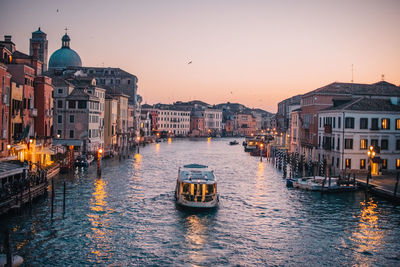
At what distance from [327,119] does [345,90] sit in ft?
22.9

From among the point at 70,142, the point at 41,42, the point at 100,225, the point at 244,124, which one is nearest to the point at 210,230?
the point at 100,225

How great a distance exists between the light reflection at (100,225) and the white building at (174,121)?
114832 mm

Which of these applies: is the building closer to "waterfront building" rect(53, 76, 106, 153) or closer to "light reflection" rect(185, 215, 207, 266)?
"waterfront building" rect(53, 76, 106, 153)

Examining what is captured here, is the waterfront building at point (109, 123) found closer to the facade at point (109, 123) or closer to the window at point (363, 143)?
the facade at point (109, 123)

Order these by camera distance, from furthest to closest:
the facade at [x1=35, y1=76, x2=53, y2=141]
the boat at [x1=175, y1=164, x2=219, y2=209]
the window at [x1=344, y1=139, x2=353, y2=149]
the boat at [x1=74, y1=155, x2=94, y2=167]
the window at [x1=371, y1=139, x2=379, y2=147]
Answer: the boat at [x1=74, y1=155, x2=94, y2=167] < the facade at [x1=35, y1=76, x2=53, y2=141] < the window at [x1=344, y1=139, x2=353, y2=149] < the window at [x1=371, y1=139, x2=379, y2=147] < the boat at [x1=175, y1=164, x2=219, y2=209]

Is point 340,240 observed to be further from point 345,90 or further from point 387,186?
point 345,90

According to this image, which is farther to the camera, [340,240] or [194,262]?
[340,240]

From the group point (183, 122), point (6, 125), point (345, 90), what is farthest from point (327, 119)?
point (183, 122)

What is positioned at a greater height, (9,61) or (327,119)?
(9,61)

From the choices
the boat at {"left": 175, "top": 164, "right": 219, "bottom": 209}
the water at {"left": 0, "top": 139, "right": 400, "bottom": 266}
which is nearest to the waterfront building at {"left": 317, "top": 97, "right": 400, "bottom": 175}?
the water at {"left": 0, "top": 139, "right": 400, "bottom": 266}

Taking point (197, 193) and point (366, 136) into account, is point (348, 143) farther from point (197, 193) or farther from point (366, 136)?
point (197, 193)

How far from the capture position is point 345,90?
164 feet

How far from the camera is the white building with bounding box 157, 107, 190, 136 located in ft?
487

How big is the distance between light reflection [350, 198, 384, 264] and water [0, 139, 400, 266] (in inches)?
1.9
